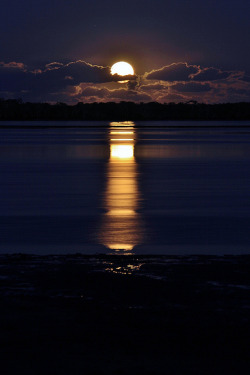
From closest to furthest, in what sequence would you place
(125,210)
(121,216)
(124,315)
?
1. (124,315)
2. (121,216)
3. (125,210)

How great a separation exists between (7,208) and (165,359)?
13462mm

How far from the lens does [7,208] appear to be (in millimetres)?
19297

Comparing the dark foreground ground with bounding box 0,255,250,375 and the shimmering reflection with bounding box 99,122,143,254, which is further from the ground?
the dark foreground ground with bounding box 0,255,250,375

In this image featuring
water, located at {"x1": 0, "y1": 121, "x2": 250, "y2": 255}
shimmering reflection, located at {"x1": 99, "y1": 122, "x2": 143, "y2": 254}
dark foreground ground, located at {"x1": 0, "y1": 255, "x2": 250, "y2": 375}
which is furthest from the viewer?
shimmering reflection, located at {"x1": 99, "y1": 122, "x2": 143, "y2": 254}

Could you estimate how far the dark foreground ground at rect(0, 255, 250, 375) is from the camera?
6238 mm

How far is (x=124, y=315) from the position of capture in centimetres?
768

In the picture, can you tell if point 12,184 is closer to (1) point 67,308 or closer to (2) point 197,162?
(2) point 197,162

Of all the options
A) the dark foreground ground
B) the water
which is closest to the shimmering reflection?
the water

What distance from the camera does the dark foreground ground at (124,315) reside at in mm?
6238

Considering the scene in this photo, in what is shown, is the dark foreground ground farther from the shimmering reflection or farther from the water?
the shimmering reflection

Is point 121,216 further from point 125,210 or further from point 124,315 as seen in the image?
point 124,315

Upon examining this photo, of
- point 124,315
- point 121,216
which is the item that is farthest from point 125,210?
point 124,315

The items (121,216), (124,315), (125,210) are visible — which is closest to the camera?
(124,315)

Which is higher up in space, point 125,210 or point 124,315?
point 124,315
